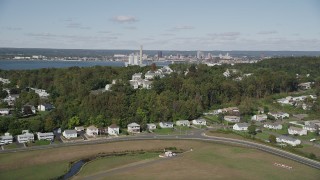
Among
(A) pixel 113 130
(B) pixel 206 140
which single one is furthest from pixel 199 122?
(A) pixel 113 130

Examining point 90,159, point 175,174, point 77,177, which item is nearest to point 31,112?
point 90,159

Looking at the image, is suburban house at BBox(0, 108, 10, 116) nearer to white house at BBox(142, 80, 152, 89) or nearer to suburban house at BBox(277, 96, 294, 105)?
white house at BBox(142, 80, 152, 89)

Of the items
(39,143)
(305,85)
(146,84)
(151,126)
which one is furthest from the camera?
(305,85)

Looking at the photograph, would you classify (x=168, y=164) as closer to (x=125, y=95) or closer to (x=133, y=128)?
(x=133, y=128)

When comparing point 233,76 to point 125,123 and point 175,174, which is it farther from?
point 175,174

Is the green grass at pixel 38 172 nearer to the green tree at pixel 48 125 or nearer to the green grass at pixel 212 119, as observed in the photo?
the green tree at pixel 48 125

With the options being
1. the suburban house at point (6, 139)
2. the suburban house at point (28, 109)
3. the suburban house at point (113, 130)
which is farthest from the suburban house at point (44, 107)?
the suburban house at point (6, 139)

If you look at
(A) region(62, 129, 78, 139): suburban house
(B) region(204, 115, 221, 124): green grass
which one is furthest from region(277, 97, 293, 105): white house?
(A) region(62, 129, 78, 139): suburban house
